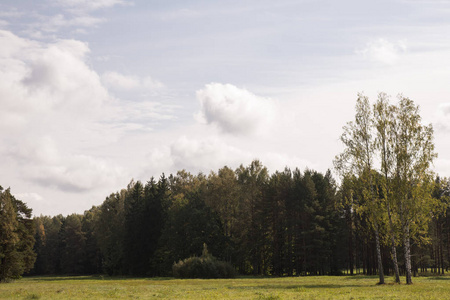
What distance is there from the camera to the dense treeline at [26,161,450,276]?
81688 mm

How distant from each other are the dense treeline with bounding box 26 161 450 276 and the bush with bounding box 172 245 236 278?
11464 millimetres

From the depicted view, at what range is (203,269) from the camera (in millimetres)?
69438

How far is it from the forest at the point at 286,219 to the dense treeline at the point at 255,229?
215 millimetres

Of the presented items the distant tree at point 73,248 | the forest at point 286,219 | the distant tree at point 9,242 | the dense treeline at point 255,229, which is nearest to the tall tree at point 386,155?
the forest at point 286,219

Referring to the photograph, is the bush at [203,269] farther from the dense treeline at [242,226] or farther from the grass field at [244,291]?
the grass field at [244,291]

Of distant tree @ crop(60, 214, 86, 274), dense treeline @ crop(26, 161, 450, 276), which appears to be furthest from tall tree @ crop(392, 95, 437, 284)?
distant tree @ crop(60, 214, 86, 274)

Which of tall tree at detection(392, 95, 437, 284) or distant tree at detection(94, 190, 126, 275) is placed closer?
tall tree at detection(392, 95, 437, 284)

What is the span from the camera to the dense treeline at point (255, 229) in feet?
268

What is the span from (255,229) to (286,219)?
6.26m

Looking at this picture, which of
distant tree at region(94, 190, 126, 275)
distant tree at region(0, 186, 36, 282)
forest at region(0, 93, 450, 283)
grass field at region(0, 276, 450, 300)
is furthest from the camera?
distant tree at region(94, 190, 126, 275)

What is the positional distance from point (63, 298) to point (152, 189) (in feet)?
234

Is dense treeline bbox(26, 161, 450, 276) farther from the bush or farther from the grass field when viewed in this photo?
the grass field

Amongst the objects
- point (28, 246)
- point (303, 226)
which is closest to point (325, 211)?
point (303, 226)

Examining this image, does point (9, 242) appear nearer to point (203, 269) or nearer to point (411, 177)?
point (203, 269)
